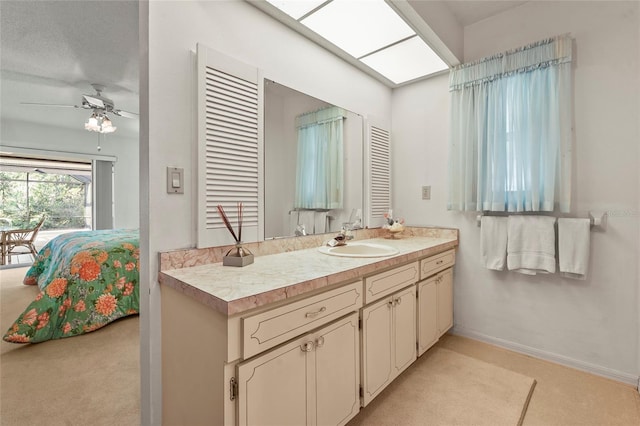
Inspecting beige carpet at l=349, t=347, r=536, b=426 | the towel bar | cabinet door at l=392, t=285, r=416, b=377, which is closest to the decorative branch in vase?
cabinet door at l=392, t=285, r=416, b=377

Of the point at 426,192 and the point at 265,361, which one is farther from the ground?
the point at 426,192

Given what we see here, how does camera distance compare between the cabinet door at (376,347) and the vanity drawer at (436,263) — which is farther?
the vanity drawer at (436,263)

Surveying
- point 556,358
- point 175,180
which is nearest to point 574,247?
point 556,358

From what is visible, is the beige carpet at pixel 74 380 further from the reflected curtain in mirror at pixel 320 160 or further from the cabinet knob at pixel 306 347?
the reflected curtain in mirror at pixel 320 160

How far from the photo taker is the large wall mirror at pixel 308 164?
1.70 meters

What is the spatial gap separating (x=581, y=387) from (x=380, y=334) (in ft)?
4.49

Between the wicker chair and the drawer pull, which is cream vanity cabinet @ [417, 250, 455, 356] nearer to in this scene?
the drawer pull

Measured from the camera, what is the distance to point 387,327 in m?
1.55

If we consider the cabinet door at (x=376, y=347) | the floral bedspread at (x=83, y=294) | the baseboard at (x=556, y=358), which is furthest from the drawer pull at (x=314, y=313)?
the floral bedspread at (x=83, y=294)

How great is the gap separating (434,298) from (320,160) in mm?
1315

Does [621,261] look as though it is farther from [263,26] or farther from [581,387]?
[263,26]

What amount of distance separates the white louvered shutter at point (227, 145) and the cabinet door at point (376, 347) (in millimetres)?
761

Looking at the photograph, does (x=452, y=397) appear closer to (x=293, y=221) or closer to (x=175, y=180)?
(x=293, y=221)

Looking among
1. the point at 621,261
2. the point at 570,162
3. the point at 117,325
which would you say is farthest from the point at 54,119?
the point at 621,261
